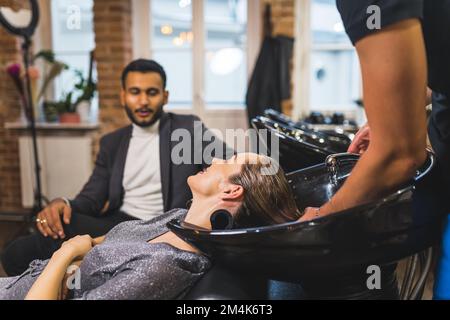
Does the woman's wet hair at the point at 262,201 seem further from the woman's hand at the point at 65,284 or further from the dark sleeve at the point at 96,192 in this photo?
the dark sleeve at the point at 96,192

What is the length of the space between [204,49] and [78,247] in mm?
2820

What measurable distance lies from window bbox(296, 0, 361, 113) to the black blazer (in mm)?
2026

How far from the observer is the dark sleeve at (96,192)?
1.69 metres

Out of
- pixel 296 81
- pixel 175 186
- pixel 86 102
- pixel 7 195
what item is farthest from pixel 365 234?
pixel 7 195

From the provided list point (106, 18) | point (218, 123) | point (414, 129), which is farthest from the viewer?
point (218, 123)

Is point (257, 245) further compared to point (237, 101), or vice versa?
point (237, 101)

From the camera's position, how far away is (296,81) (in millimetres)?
3434

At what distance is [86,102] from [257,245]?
116 inches

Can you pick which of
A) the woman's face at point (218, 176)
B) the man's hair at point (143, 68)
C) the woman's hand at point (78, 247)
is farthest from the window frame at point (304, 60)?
the woman's hand at point (78, 247)

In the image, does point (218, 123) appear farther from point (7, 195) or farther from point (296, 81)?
point (7, 195)

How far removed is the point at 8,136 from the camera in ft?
11.7

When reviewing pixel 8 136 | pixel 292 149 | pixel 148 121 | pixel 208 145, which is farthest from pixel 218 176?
pixel 8 136

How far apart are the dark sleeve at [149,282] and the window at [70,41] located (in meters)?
3.00

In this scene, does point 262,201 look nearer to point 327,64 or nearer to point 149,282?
point 149,282
